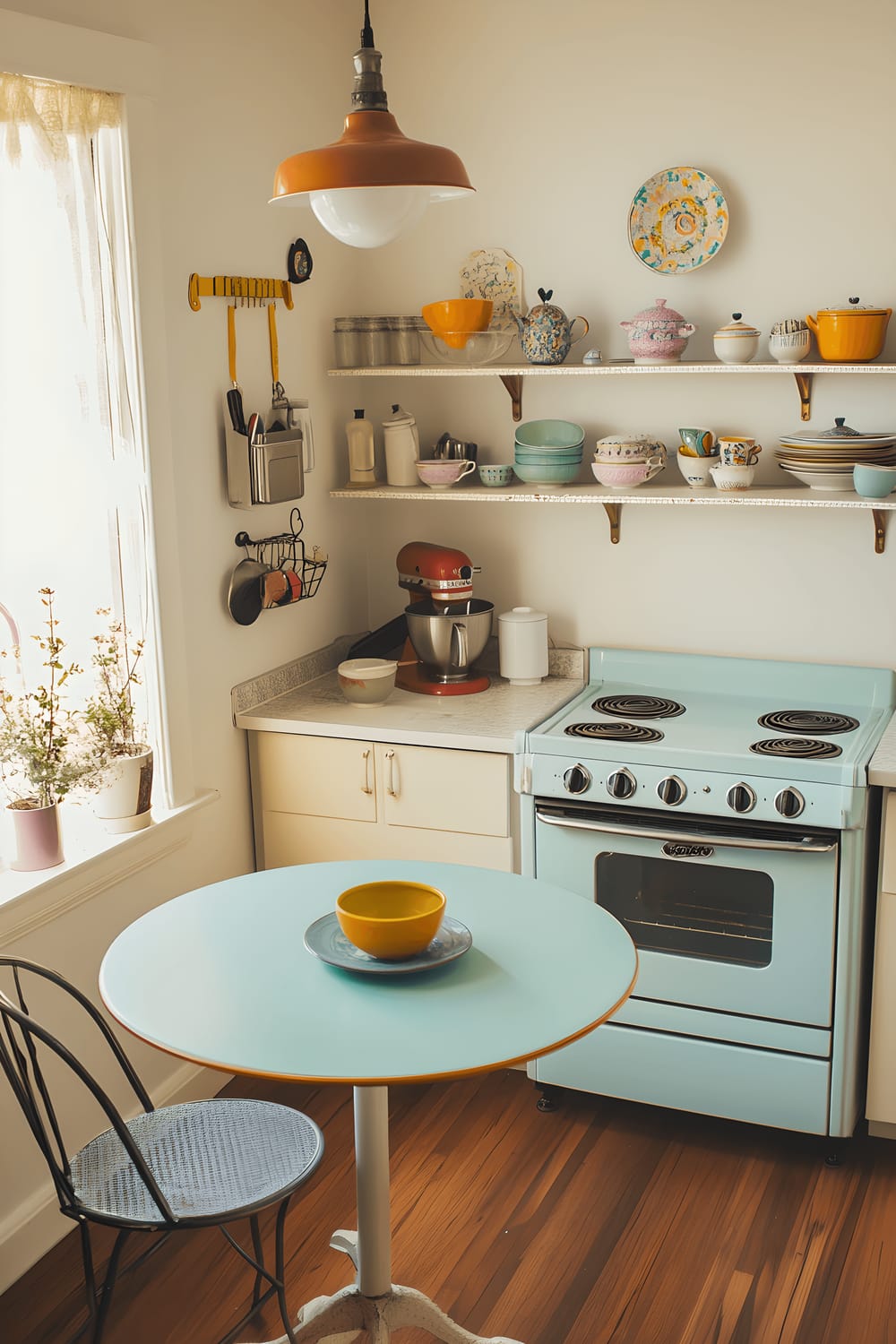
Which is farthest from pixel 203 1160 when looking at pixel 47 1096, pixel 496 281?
pixel 496 281

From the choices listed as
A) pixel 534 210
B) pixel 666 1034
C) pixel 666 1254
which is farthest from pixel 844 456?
pixel 666 1254

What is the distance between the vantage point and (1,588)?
2.47 metres

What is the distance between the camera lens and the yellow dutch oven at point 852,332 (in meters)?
2.83

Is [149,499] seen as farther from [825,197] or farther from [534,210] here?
[825,197]

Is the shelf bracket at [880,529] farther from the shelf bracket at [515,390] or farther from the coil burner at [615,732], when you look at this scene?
the shelf bracket at [515,390]

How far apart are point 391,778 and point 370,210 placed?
5.27 ft

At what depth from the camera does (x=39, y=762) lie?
2451 millimetres

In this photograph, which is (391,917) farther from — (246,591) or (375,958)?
(246,591)

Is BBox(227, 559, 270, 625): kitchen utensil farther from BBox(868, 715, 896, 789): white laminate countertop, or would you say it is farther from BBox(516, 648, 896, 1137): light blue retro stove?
BBox(868, 715, 896, 789): white laminate countertop

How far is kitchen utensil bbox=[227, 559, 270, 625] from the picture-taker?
3.08 m

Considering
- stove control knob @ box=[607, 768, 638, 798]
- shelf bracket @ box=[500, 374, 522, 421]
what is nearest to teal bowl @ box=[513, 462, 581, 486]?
shelf bracket @ box=[500, 374, 522, 421]

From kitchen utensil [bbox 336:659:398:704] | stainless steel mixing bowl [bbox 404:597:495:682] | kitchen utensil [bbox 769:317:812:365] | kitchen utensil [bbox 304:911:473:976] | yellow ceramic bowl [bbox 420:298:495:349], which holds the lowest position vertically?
kitchen utensil [bbox 304:911:473:976]

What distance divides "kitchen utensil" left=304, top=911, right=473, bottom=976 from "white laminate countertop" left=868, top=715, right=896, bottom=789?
1.02 meters

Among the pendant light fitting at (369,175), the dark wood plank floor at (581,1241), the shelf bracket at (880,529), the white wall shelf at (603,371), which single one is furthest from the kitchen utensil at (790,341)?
the dark wood plank floor at (581,1241)
